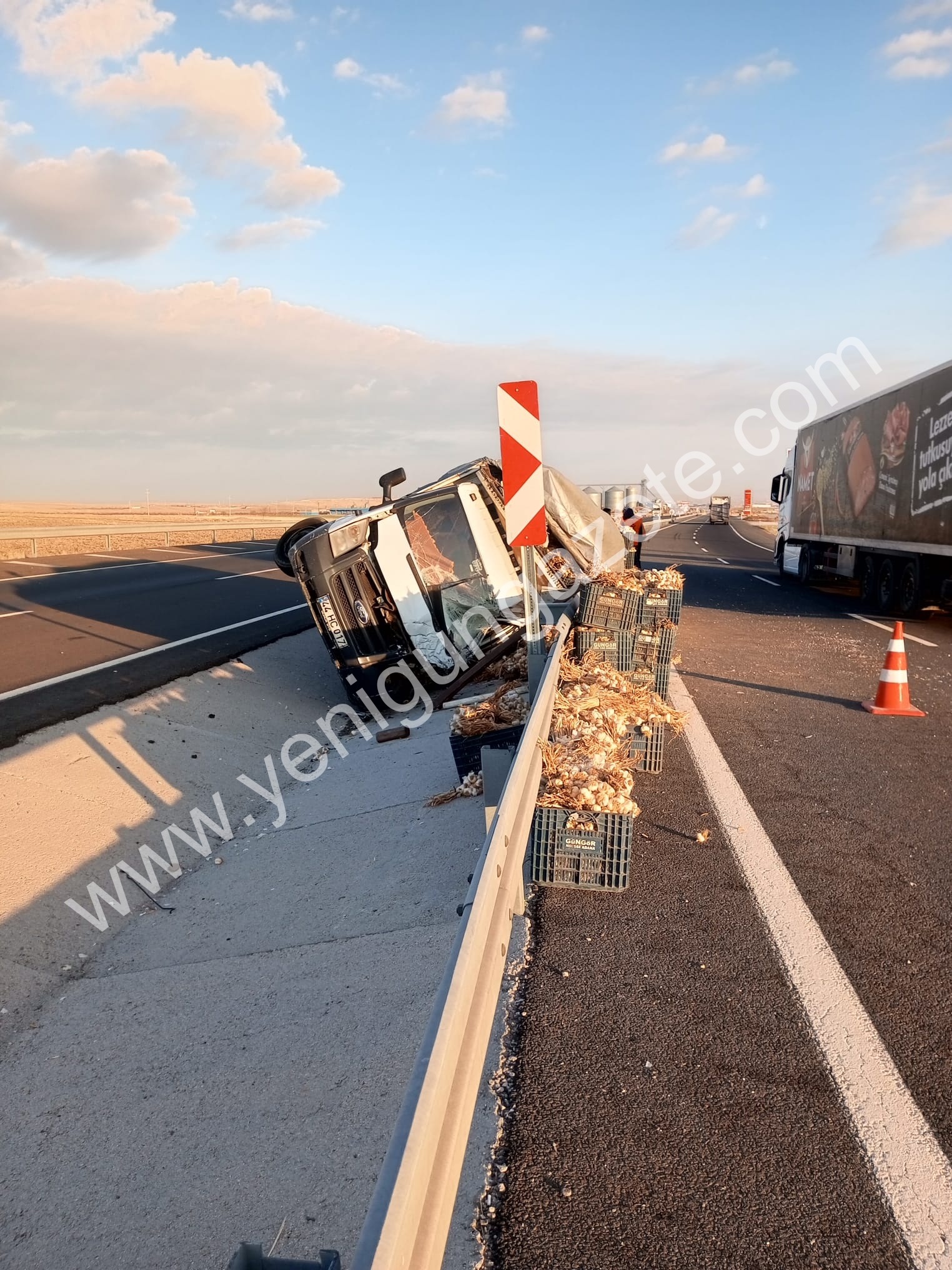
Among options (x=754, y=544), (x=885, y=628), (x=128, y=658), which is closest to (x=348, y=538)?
(x=128, y=658)

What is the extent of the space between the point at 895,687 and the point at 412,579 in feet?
15.6

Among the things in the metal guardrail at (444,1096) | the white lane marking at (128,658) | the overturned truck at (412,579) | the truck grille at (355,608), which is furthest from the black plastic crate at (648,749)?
the white lane marking at (128,658)

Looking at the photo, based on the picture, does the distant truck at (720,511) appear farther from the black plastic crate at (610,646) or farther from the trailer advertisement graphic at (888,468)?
the black plastic crate at (610,646)

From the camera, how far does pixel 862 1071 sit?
3066mm

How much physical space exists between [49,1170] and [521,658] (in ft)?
22.5

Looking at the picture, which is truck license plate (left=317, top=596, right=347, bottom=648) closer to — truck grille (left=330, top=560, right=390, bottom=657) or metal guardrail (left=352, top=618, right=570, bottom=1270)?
truck grille (left=330, top=560, right=390, bottom=657)

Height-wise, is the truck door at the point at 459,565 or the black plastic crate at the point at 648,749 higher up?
the truck door at the point at 459,565

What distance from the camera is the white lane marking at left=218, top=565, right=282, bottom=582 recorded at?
Result: 21344 mm

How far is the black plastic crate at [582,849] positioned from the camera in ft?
14.4

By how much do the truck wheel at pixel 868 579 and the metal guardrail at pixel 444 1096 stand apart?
16632 mm

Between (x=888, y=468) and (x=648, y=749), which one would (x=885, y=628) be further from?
(x=648, y=749)

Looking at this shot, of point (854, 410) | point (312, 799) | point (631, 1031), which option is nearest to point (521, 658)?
point (312, 799)

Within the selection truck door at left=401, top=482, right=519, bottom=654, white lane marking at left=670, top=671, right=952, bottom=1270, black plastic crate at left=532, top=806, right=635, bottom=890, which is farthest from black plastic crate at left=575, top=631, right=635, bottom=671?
black plastic crate at left=532, top=806, right=635, bottom=890

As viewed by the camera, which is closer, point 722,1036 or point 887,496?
point 722,1036
